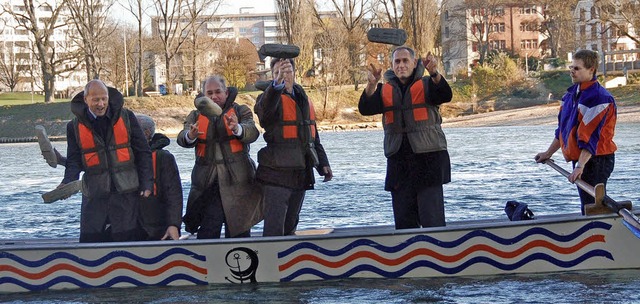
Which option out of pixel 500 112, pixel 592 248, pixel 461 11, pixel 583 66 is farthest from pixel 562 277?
pixel 461 11

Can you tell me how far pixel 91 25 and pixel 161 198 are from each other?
44.1 metres

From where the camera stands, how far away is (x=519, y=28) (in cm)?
7138

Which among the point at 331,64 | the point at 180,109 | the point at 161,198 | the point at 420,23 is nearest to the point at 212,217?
the point at 161,198

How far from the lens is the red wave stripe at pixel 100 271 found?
6.67m

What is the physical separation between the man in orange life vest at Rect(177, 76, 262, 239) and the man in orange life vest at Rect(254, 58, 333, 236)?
0.14 m

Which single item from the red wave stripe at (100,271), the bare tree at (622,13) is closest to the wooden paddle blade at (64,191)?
the red wave stripe at (100,271)

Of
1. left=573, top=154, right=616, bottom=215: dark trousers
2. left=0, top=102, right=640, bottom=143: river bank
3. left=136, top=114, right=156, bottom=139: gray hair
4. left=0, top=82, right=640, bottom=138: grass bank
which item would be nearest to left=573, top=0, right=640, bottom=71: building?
left=0, top=82, right=640, bottom=138: grass bank

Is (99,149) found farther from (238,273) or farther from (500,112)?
(500,112)

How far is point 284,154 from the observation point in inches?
262

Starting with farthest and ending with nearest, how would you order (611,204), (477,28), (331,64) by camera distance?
(477,28), (331,64), (611,204)

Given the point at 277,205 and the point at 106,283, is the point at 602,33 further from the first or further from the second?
the point at 106,283

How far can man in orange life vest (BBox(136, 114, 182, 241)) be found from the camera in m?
6.82

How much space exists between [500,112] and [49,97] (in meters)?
19.8

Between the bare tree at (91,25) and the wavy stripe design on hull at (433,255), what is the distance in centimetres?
4272
